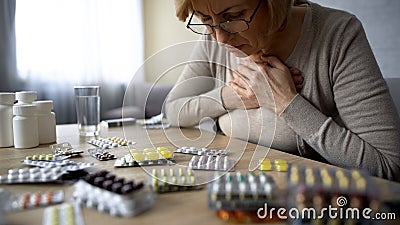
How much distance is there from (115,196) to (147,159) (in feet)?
0.91

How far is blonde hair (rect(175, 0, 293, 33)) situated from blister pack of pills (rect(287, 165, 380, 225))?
0.60 metres

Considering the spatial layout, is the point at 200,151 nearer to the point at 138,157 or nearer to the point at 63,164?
the point at 138,157

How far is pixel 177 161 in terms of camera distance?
0.79 metres

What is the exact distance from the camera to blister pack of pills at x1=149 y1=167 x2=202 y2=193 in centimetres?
57

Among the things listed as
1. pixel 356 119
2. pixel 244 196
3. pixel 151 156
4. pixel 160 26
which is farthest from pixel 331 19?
pixel 160 26

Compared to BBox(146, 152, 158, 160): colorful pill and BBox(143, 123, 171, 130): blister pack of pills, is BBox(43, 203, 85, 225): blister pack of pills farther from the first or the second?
BBox(143, 123, 171, 130): blister pack of pills

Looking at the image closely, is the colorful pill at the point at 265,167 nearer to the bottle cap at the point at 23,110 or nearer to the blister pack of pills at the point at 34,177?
the blister pack of pills at the point at 34,177

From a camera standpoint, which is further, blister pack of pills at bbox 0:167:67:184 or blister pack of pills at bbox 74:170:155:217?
blister pack of pills at bbox 0:167:67:184


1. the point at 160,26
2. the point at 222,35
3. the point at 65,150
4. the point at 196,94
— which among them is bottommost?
the point at 65,150

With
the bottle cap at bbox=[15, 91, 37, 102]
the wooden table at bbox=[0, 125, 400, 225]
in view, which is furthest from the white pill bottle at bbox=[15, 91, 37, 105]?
the wooden table at bbox=[0, 125, 400, 225]

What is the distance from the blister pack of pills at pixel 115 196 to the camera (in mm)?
474

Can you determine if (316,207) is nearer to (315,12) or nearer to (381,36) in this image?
(315,12)

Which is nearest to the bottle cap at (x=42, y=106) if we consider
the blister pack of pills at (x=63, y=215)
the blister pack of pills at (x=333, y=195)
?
the blister pack of pills at (x=63, y=215)

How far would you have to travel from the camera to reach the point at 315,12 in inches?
40.4
